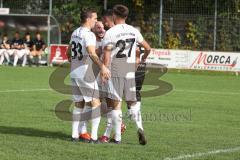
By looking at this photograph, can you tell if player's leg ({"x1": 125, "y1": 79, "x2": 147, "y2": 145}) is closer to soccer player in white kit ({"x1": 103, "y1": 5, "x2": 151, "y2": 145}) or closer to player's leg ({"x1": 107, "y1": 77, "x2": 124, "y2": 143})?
soccer player in white kit ({"x1": 103, "y1": 5, "x2": 151, "y2": 145})

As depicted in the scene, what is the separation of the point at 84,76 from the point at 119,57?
776 mm

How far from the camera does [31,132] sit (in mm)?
11164

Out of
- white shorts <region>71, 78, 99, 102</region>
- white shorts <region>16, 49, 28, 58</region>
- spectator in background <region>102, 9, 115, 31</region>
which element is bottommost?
white shorts <region>16, 49, 28, 58</region>

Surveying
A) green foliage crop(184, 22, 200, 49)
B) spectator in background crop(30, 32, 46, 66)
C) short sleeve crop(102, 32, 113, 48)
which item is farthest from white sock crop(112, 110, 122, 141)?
green foliage crop(184, 22, 200, 49)

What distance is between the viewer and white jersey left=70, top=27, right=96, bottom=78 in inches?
404

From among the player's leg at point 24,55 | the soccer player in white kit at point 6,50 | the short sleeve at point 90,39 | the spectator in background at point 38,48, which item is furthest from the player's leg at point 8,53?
the short sleeve at point 90,39

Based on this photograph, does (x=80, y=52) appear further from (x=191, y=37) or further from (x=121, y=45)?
(x=191, y=37)

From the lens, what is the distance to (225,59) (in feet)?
104

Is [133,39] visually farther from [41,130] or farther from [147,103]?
[147,103]

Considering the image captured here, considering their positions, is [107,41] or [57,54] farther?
[57,54]

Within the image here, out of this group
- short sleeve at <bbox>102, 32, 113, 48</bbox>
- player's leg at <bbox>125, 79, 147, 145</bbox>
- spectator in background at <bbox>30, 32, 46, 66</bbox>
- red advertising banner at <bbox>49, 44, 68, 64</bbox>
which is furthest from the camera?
spectator in background at <bbox>30, 32, 46, 66</bbox>

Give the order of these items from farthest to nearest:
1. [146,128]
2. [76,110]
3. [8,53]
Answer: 1. [8,53]
2. [146,128]
3. [76,110]

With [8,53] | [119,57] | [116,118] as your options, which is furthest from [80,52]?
[8,53]

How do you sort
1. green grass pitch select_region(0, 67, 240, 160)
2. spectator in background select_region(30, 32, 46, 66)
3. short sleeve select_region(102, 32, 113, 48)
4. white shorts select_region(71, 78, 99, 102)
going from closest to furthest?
green grass pitch select_region(0, 67, 240, 160) < short sleeve select_region(102, 32, 113, 48) < white shorts select_region(71, 78, 99, 102) < spectator in background select_region(30, 32, 46, 66)
